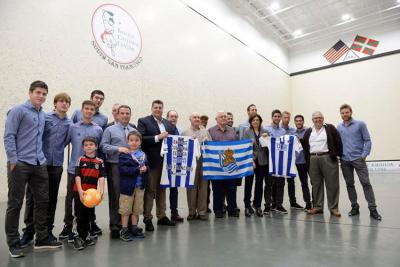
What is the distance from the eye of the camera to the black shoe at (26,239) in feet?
8.93

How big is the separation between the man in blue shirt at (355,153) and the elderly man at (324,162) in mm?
115

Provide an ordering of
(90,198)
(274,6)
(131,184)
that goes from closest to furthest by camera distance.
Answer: (90,198)
(131,184)
(274,6)

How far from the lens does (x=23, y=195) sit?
2496 millimetres

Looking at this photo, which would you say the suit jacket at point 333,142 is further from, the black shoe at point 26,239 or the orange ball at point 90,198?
the black shoe at point 26,239

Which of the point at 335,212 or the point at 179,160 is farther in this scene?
the point at 335,212

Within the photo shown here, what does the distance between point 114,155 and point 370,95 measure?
537 inches

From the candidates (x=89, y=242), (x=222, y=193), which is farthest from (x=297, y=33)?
(x=89, y=242)

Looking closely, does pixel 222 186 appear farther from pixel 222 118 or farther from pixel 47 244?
pixel 47 244

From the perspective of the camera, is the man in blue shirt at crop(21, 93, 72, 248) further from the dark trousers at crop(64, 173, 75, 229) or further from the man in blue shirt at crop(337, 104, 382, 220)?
the man in blue shirt at crop(337, 104, 382, 220)

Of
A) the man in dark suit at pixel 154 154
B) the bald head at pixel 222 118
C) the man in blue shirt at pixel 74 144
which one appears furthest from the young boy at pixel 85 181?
the bald head at pixel 222 118

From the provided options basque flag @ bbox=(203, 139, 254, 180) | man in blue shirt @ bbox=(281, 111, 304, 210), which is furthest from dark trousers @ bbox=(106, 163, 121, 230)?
man in blue shirt @ bbox=(281, 111, 304, 210)

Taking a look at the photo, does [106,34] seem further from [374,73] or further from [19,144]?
[374,73]

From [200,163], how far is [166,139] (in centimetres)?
77

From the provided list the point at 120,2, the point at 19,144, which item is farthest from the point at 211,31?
the point at 19,144
